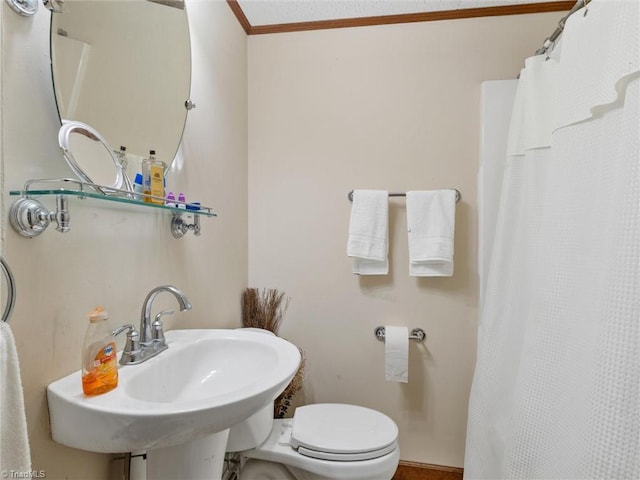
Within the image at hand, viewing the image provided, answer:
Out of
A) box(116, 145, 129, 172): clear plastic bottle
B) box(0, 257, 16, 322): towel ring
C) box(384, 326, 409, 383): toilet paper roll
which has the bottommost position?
box(384, 326, 409, 383): toilet paper roll

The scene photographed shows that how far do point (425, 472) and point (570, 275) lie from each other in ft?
4.19

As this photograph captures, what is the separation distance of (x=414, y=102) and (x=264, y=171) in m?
0.85

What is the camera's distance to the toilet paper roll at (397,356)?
1553 mm

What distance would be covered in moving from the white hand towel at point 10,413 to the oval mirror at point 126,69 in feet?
1.67

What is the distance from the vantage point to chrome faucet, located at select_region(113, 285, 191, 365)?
0.79 meters

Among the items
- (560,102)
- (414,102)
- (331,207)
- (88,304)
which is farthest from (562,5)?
(88,304)

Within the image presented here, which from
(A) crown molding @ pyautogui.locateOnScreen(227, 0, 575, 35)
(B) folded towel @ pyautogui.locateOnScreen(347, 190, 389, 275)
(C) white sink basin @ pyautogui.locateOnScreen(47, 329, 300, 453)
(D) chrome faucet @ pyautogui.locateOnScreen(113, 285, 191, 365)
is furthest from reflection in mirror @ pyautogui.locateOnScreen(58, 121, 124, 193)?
(A) crown molding @ pyautogui.locateOnScreen(227, 0, 575, 35)

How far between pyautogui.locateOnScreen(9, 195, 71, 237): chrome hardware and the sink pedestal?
0.58 m

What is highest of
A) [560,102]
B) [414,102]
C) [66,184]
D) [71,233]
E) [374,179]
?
[414,102]

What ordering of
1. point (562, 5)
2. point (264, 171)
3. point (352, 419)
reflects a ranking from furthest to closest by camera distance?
point (264, 171) < point (562, 5) < point (352, 419)

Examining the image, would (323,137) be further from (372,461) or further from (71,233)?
(372,461)

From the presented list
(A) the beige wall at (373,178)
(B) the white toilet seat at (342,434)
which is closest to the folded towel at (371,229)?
(A) the beige wall at (373,178)

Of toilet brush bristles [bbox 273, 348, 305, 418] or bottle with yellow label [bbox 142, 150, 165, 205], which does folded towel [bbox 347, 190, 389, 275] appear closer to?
toilet brush bristles [bbox 273, 348, 305, 418]

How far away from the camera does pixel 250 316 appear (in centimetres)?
165
